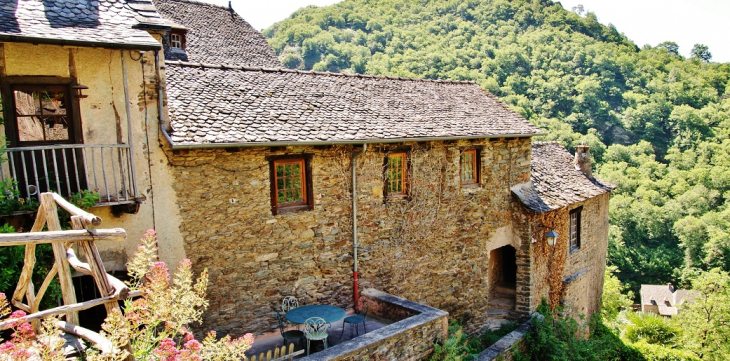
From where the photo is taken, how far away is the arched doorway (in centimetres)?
1312

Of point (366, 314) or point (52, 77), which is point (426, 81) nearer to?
point (366, 314)

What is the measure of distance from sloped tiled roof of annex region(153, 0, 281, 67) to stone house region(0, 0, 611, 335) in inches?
39.0

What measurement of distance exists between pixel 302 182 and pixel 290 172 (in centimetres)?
34

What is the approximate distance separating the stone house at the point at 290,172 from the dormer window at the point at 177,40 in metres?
0.07

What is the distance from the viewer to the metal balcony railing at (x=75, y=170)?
6.40m

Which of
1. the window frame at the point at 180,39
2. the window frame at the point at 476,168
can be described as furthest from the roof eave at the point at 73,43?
the window frame at the point at 180,39

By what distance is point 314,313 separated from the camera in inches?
328

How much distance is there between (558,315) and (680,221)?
35378 mm

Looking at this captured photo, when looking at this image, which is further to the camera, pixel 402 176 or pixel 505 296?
pixel 505 296

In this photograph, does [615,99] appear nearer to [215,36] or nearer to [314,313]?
[215,36]

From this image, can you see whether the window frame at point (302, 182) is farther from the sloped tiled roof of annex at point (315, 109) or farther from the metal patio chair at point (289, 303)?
the metal patio chair at point (289, 303)

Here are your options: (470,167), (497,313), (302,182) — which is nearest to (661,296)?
(497,313)

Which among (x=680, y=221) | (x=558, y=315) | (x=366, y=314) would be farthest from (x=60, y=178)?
(x=680, y=221)

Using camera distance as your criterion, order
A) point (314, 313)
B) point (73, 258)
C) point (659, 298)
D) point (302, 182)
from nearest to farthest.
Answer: point (73, 258)
point (314, 313)
point (302, 182)
point (659, 298)
